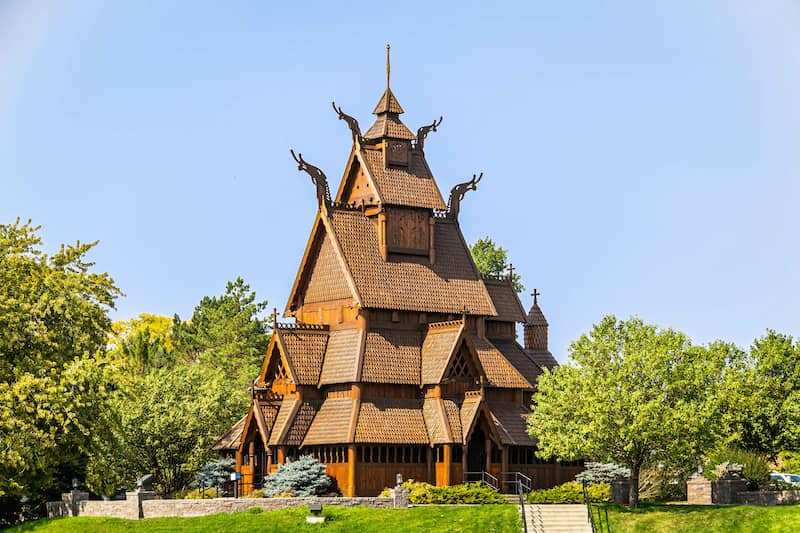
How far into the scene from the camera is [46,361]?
61.3m

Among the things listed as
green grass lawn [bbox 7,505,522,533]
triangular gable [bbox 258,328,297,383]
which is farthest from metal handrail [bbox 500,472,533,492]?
triangular gable [bbox 258,328,297,383]

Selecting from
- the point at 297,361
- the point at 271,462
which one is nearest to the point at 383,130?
the point at 297,361

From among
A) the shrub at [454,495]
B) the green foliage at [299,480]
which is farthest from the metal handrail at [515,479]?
the green foliage at [299,480]

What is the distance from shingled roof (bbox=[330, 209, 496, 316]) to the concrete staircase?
13.9 meters

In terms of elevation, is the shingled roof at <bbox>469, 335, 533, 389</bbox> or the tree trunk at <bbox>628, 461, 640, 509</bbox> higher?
the shingled roof at <bbox>469, 335, 533, 389</bbox>

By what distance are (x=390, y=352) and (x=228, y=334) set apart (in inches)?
1409

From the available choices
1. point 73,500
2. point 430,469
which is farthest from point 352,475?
point 73,500

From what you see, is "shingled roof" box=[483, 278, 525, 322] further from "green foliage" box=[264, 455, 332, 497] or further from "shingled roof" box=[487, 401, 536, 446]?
"green foliage" box=[264, 455, 332, 497]

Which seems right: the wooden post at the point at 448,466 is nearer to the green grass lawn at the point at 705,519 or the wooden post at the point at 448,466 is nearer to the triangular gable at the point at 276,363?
the triangular gable at the point at 276,363

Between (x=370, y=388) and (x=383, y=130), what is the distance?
523 inches

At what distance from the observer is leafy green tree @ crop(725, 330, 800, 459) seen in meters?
70.2

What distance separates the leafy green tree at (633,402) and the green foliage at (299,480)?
9649mm

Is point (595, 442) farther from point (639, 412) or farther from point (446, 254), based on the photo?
point (446, 254)

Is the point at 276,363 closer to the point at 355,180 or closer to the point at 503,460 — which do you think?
the point at 355,180
